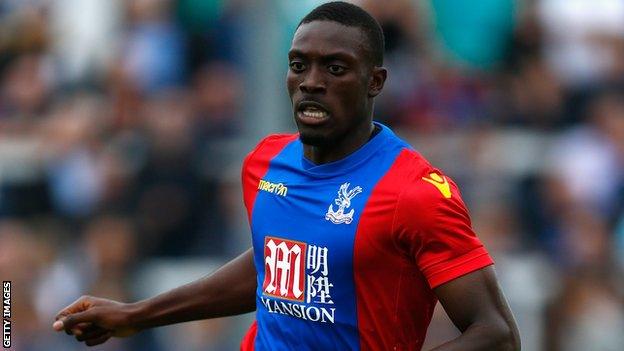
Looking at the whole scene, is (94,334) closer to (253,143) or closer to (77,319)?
(77,319)

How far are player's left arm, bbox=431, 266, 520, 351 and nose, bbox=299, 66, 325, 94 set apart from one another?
87cm

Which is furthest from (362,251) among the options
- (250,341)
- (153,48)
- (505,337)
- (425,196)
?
(153,48)

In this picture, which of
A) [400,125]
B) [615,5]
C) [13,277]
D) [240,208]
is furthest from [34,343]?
[615,5]

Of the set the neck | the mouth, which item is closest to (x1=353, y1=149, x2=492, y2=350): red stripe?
the neck

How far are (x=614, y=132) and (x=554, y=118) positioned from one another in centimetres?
48

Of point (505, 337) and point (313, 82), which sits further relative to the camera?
point (313, 82)

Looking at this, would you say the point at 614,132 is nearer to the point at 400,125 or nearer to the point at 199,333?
the point at 400,125

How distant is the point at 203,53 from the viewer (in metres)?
11.4

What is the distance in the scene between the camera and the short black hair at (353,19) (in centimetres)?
536

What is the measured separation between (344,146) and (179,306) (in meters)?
1.06

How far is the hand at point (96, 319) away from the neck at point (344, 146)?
3.56 feet

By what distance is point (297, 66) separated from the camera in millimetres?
5426

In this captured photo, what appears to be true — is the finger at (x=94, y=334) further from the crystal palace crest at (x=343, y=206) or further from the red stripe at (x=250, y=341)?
the crystal palace crest at (x=343, y=206)

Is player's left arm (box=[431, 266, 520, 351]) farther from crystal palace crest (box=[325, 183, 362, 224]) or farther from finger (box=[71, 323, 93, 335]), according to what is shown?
finger (box=[71, 323, 93, 335])
